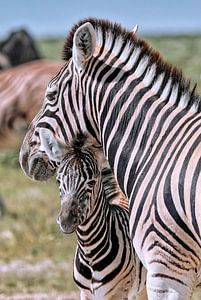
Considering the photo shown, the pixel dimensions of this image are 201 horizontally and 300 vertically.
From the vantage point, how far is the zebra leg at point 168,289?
176 inches

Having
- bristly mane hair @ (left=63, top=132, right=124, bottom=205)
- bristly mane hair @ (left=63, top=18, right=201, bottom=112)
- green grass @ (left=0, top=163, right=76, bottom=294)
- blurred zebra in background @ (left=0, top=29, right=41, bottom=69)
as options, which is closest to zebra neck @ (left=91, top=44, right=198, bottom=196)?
bristly mane hair @ (left=63, top=18, right=201, bottom=112)

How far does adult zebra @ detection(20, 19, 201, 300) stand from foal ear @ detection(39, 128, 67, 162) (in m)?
0.04

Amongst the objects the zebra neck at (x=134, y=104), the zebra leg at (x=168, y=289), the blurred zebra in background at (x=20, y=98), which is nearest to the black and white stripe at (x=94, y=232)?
the zebra neck at (x=134, y=104)

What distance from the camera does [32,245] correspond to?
1187 centimetres

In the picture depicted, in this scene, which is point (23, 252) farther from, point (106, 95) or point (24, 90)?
point (106, 95)

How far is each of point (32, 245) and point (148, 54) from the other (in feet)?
23.7

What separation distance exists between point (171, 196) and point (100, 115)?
0.82m

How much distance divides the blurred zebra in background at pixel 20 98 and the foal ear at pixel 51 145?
5.14 metres

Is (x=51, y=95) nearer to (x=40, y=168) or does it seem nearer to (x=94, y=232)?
(x=40, y=168)

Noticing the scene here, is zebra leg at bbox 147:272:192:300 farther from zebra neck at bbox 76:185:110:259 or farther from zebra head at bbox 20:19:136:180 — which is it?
zebra neck at bbox 76:185:110:259

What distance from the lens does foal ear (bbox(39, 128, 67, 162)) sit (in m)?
5.39

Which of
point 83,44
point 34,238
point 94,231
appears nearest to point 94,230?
point 94,231

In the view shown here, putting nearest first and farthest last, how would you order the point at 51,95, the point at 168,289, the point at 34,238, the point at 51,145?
1. the point at 168,289
2. the point at 51,95
3. the point at 51,145
4. the point at 34,238

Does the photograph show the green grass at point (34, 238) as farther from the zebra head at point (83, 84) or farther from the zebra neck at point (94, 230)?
the zebra head at point (83, 84)
